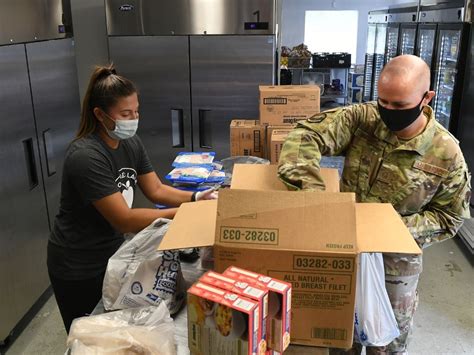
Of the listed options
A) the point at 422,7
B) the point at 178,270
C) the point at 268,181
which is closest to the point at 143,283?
the point at 178,270

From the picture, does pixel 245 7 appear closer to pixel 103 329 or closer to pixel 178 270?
pixel 178 270

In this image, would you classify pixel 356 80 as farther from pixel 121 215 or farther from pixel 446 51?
pixel 121 215

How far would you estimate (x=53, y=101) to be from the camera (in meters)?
3.18

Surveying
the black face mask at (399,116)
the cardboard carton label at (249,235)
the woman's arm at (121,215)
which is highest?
the black face mask at (399,116)

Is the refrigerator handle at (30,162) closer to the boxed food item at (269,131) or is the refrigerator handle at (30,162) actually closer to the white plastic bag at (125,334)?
the boxed food item at (269,131)

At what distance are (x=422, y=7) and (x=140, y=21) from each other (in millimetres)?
2772

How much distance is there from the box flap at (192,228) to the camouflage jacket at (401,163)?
345mm

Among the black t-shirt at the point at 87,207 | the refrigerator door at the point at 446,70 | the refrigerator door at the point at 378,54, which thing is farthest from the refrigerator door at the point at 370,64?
the black t-shirt at the point at 87,207

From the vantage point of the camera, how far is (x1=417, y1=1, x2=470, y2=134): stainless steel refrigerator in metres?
3.80

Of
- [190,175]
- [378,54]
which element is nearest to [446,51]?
[190,175]

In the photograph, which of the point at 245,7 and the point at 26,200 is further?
the point at 245,7

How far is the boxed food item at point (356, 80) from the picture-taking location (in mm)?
8875

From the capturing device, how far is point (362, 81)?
28.9 ft

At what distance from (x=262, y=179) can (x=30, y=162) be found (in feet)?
6.25
